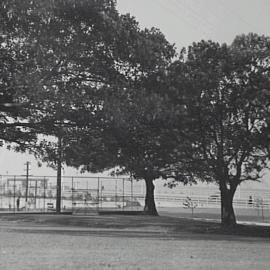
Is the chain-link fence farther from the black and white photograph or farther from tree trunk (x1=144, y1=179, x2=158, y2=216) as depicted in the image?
the black and white photograph

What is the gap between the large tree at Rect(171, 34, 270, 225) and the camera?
24.6m

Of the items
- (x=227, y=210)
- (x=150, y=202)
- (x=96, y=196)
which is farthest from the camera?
(x=96, y=196)

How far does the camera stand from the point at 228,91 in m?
25.4

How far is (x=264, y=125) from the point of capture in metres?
25.2

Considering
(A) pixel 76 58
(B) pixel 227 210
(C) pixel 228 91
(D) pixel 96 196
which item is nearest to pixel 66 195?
(D) pixel 96 196

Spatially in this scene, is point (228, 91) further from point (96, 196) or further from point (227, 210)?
point (96, 196)

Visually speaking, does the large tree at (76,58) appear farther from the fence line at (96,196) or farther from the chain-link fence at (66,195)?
the fence line at (96,196)

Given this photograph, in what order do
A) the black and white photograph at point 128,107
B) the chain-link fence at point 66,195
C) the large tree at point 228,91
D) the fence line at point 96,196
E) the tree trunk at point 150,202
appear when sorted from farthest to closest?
the fence line at point 96,196
the chain-link fence at point 66,195
the tree trunk at point 150,202
the large tree at point 228,91
the black and white photograph at point 128,107

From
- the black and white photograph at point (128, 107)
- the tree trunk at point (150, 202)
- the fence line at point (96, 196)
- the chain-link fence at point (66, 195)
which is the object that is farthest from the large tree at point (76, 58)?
the fence line at point (96, 196)

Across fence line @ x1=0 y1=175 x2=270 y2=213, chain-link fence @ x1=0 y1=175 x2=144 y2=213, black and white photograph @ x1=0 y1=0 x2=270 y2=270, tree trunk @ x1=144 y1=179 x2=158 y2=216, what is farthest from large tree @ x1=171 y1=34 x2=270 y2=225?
fence line @ x1=0 y1=175 x2=270 y2=213

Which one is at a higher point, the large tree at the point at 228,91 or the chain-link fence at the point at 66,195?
the large tree at the point at 228,91

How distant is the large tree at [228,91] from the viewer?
2458 centimetres

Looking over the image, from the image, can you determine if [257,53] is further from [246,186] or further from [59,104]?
[246,186]

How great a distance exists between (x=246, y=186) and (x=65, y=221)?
61.3 m
